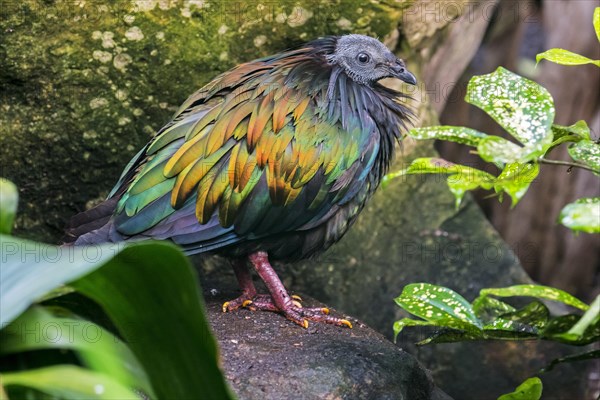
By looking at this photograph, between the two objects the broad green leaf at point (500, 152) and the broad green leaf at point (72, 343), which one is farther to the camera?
the broad green leaf at point (500, 152)

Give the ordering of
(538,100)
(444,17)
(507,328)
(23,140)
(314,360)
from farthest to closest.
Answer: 1. (444,17)
2. (23,140)
3. (314,360)
4. (507,328)
5. (538,100)

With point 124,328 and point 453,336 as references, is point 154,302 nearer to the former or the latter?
point 124,328

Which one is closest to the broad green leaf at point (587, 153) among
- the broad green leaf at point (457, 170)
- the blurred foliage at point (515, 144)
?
the blurred foliage at point (515, 144)

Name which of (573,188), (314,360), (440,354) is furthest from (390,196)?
(573,188)

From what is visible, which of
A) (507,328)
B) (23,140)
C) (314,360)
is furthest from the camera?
(23,140)

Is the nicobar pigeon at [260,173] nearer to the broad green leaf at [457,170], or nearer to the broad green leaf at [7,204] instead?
the broad green leaf at [457,170]

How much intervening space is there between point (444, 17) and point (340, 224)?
1.92m

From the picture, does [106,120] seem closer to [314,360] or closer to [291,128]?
[291,128]

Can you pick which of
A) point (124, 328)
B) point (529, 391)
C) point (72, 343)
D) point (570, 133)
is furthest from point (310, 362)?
point (72, 343)

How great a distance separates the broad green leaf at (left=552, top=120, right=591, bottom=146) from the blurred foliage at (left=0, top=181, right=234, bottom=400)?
1502mm

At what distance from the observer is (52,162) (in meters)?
4.89

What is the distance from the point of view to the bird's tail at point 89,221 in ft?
14.1

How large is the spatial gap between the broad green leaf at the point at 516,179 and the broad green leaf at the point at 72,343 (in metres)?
1.13

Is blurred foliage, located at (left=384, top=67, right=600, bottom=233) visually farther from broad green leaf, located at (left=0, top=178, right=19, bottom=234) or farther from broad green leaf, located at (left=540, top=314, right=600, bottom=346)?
broad green leaf, located at (left=0, top=178, right=19, bottom=234)
